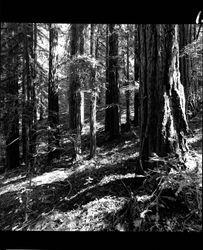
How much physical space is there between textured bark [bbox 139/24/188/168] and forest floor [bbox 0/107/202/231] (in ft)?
0.82

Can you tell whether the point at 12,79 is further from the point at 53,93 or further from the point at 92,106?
the point at 53,93

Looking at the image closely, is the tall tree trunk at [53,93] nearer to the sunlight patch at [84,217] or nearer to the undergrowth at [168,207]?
the sunlight patch at [84,217]

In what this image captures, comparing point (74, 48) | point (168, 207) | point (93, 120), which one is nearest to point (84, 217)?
point (168, 207)

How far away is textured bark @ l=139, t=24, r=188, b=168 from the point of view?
3.01 meters

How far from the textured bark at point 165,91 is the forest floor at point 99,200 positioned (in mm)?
251

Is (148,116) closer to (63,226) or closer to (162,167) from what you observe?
(162,167)

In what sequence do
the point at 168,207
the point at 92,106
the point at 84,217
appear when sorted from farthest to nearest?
1. the point at 92,106
2. the point at 84,217
3. the point at 168,207

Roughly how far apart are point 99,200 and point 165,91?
180cm

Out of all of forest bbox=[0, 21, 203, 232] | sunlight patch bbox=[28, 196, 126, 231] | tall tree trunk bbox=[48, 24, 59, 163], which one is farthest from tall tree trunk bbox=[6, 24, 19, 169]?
sunlight patch bbox=[28, 196, 126, 231]

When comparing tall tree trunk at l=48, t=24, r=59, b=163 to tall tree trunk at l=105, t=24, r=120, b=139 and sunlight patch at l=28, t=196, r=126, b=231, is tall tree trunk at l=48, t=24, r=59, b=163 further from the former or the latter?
sunlight patch at l=28, t=196, r=126, b=231

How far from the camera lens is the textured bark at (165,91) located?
9.87 feet

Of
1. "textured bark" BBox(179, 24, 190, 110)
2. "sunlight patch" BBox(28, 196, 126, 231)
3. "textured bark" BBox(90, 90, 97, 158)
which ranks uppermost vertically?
"textured bark" BBox(179, 24, 190, 110)

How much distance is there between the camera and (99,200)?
319cm

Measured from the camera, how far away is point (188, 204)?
2625mm
